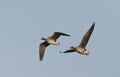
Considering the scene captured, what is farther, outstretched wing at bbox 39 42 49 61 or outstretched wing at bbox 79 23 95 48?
outstretched wing at bbox 39 42 49 61

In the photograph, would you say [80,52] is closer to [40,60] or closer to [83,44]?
[83,44]

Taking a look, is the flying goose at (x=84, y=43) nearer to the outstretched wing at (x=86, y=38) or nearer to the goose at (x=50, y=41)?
the outstretched wing at (x=86, y=38)

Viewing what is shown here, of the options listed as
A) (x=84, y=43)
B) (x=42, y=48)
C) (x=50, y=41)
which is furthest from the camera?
(x=42, y=48)

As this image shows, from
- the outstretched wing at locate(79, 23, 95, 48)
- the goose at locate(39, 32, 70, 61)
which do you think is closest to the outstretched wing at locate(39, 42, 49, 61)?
the goose at locate(39, 32, 70, 61)

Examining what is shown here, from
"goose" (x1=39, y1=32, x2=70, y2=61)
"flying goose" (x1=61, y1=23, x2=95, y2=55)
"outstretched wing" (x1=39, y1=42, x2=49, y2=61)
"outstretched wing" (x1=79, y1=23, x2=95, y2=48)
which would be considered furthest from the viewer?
"outstretched wing" (x1=39, y1=42, x2=49, y2=61)

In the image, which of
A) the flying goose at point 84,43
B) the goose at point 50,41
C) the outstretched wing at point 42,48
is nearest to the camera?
the flying goose at point 84,43

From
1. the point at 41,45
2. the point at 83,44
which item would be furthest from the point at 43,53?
the point at 83,44

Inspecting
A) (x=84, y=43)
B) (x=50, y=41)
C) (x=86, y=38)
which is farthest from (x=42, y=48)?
Result: (x=86, y=38)

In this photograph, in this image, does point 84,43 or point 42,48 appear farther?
point 42,48

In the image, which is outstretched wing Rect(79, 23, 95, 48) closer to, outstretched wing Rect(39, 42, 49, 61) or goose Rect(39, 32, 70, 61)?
goose Rect(39, 32, 70, 61)

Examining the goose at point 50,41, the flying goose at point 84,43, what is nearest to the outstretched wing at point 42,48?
the goose at point 50,41

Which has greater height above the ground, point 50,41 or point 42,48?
point 50,41

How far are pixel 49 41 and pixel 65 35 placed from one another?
3.24 metres

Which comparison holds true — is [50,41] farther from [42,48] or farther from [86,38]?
[86,38]
